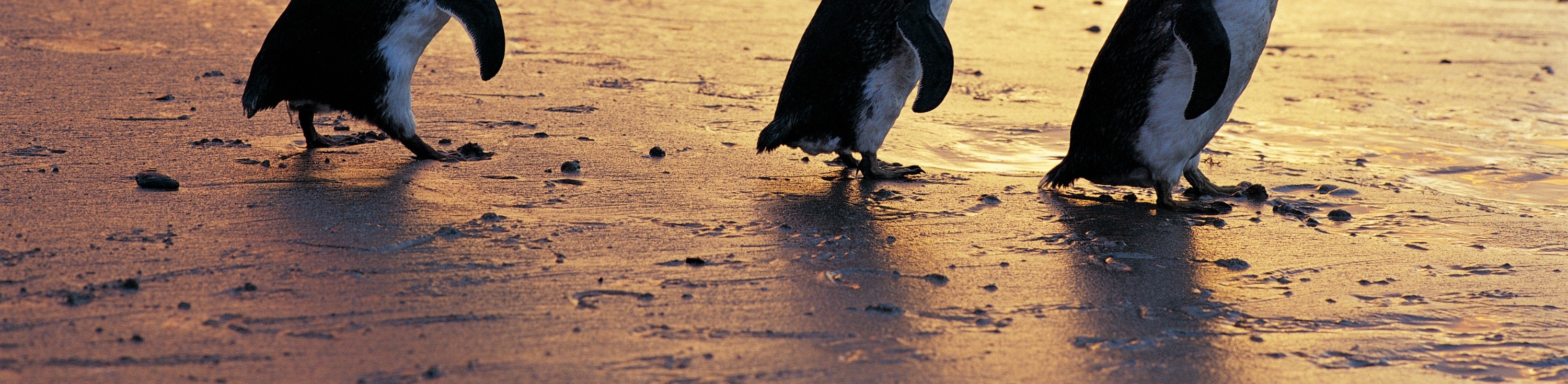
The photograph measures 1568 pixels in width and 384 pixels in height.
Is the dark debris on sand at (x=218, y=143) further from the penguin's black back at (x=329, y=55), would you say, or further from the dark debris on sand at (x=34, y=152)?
the dark debris on sand at (x=34, y=152)

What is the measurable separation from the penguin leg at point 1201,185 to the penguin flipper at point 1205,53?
501 mm

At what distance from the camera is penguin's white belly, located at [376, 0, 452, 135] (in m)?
3.95

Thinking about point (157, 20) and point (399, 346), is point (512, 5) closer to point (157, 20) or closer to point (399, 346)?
point (157, 20)

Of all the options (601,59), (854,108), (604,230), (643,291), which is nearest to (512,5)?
(601,59)

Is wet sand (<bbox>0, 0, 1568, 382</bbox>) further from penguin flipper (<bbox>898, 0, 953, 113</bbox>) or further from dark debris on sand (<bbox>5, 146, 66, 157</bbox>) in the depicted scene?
penguin flipper (<bbox>898, 0, 953, 113</bbox>)

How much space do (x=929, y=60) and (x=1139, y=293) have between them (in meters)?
1.25

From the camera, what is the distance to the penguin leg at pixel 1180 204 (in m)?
3.92

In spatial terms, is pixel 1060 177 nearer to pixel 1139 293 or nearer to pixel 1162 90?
pixel 1162 90

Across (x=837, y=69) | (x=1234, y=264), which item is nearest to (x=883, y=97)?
(x=837, y=69)

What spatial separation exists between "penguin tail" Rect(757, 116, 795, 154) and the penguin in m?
0.82

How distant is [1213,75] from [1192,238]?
46cm

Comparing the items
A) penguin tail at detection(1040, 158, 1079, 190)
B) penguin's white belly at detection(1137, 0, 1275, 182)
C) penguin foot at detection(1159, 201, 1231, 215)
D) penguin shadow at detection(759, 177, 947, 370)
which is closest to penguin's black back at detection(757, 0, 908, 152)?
penguin shadow at detection(759, 177, 947, 370)

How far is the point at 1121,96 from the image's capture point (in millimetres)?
3932

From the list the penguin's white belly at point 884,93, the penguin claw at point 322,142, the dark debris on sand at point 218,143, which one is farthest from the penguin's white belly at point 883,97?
the dark debris on sand at point 218,143
